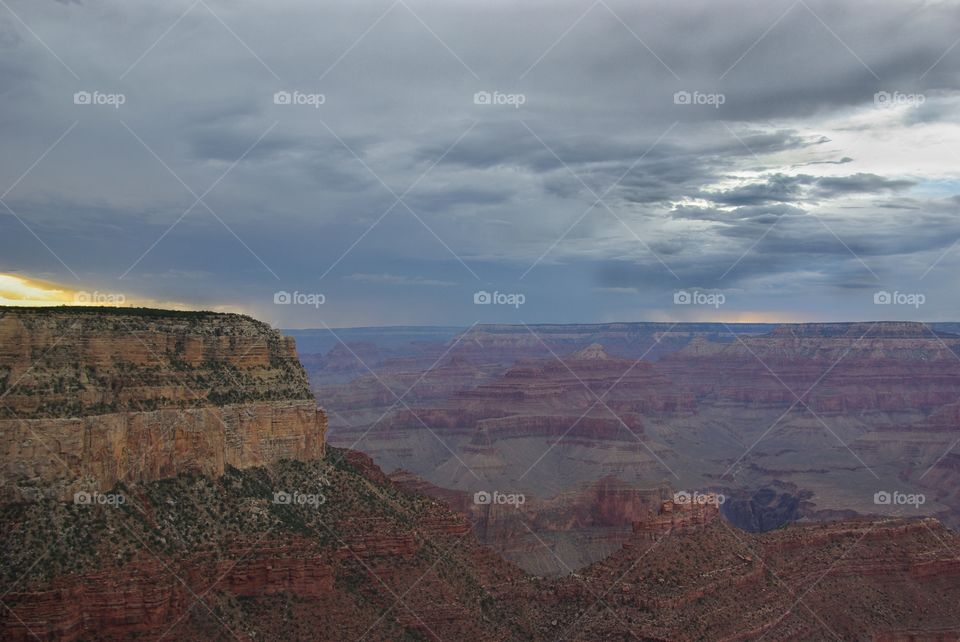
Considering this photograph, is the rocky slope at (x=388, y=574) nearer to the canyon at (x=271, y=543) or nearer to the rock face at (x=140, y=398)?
the canyon at (x=271, y=543)

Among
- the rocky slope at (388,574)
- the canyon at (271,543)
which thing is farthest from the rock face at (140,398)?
the rocky slope at (388,574)

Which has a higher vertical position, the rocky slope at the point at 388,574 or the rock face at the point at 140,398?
the rock face at the point at 140,398

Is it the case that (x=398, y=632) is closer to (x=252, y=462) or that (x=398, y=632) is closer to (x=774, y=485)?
(x=252, y=462)

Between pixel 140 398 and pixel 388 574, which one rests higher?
pixel 140 398

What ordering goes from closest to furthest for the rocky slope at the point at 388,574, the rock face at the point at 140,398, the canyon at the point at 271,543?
the rocky slope at the point at 388,574
the canyon at the point at 271,543
the rock face at the point at 140,398

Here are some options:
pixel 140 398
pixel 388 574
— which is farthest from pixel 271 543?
pixel 140 398

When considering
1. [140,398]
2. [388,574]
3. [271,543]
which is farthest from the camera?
[388,574]

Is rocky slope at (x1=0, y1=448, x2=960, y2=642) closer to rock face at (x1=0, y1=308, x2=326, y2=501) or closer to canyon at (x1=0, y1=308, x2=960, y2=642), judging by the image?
canyon at (x1=0, y1=308, x2=960, y2=642)

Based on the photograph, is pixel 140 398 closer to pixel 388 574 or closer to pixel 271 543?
pixel 271 543

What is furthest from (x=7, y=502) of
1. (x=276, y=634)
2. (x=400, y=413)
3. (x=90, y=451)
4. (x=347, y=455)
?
(x=400, y=413)
